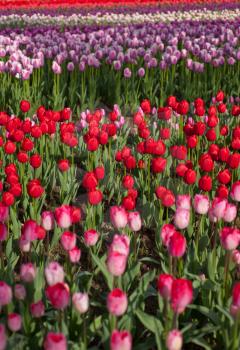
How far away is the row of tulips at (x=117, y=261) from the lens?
226 cm

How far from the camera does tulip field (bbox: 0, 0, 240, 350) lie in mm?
2426

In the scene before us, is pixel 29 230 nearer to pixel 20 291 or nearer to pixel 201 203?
pixel 20 291

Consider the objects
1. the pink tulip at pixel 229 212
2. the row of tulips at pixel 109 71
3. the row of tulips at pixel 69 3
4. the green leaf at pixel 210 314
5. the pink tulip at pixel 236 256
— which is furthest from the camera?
Answer: the row of tulips at pixel 69 3

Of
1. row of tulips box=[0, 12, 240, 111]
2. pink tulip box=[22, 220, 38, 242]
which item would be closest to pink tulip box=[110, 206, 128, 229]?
pink tulip box=[22, 220, 38, 242]

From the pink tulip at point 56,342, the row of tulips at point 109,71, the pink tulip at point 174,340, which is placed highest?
the pink tulip at point 56,342

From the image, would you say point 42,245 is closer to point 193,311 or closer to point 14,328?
point 193,311

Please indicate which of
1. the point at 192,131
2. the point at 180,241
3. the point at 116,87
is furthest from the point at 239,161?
the point at 116,87

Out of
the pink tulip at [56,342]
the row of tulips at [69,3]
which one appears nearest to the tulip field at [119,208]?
the pink tulip at [56,342]

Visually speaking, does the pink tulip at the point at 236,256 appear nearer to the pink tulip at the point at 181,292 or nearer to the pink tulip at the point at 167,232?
the pink tulip at the point at 167,232

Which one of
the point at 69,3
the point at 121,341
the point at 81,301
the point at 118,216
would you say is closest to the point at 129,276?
the point at 118,216

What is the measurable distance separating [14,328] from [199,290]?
104 centimetres

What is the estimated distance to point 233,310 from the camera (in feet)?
7.29

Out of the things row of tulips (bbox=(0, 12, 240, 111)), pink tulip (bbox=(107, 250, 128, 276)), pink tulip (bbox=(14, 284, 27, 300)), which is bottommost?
row of tulips (bbox=(0, 12, 240, 111))

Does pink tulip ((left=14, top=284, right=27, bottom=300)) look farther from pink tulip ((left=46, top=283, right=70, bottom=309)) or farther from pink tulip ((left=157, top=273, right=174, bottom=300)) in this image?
pink tulip ((left=157, top=273, right=174, bottom=300))
